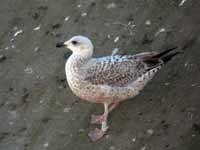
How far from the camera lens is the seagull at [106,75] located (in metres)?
5.41

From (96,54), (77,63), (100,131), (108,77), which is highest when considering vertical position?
(77,63)

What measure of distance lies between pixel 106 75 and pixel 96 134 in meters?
0.58

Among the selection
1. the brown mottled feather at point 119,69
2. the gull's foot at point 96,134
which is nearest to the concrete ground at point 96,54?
the gull's foot at point 96,134

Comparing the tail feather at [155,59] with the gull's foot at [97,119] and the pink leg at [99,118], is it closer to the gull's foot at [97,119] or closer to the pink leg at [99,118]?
the pink leg at [99,118]

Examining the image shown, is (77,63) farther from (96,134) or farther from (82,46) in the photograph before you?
(96,134)

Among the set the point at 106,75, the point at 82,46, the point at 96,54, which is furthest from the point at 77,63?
the point at 96,54

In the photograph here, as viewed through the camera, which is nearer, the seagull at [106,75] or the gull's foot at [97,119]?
the seagull at [106,75]

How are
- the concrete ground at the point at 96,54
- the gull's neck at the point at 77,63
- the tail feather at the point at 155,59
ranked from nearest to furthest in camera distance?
the concrete ground at the point at 96,54
the gull's neck at the point at 77,63
the tail feather at the point at 155,59

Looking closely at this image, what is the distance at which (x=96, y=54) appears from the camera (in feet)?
21.0

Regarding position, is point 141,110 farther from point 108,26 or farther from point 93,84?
point 108,26

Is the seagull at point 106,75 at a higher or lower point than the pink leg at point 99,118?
higher

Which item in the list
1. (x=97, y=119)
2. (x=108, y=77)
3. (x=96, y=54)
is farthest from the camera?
(x=96, y=54)

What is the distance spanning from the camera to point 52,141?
559cm

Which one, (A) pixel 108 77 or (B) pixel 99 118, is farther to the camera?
(B) pixel 99 118
